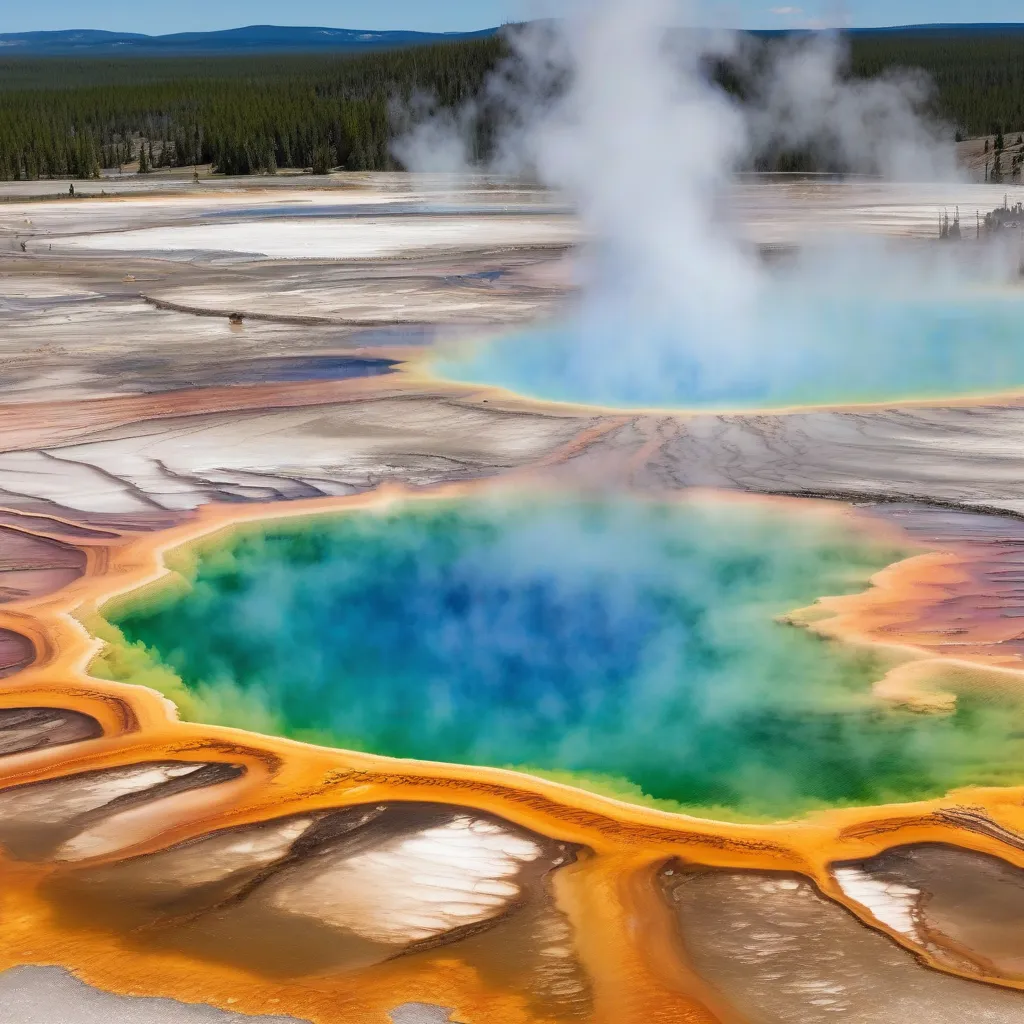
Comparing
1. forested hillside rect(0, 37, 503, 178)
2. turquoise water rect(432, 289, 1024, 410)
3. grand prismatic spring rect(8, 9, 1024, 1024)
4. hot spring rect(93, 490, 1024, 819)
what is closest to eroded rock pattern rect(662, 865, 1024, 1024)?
grand prismatic spring rect(8, 9, 1024, 1024)

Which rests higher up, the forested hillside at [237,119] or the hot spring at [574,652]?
the forested hillside at [237,119]

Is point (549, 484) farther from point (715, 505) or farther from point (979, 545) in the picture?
point (979, 545)

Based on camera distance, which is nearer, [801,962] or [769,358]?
[801,962]

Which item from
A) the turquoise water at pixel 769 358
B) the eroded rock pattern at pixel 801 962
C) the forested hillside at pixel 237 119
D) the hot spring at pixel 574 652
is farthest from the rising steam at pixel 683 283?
the forested hillside at pixel 237 119

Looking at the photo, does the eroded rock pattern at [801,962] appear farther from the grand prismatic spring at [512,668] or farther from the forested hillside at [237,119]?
the forested hillside at [237,119]

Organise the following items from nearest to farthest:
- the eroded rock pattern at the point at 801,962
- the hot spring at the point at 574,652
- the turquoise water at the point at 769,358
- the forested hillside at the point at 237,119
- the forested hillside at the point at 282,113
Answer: the eroded rock pattern at the point at 801,962
the hot spring at the point at 574,652
the turquoise water at the point at 769,358
the forested hillside at the point at 237,119
the forested hillside at the point at 282,113

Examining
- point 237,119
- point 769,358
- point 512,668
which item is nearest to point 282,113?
point 237,119

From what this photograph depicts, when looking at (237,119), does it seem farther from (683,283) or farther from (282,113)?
(683,283)
